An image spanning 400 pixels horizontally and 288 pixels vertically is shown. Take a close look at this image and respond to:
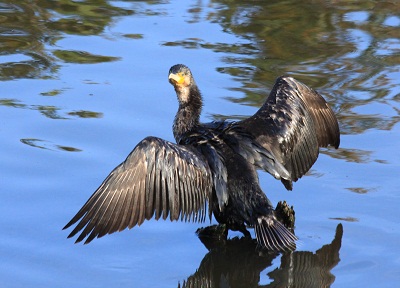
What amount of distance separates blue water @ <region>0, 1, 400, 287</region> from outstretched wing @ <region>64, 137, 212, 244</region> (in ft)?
0.75

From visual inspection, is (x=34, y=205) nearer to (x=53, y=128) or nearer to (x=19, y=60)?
(x=53, y=128)

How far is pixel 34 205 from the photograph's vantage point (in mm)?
7359

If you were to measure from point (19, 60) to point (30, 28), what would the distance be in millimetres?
1099

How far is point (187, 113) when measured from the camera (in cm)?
794

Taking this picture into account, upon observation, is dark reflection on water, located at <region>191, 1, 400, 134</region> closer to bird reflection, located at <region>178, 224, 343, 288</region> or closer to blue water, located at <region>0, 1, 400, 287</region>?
blue water, located at <region>0, 1, 400, 287</region>

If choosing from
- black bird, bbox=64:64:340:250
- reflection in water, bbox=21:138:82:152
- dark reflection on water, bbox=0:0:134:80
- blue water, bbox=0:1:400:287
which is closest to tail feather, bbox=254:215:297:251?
black bird, bbox=64:64:340:250

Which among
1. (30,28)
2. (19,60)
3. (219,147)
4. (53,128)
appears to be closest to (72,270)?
(219,147)

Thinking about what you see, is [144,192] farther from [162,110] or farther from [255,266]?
[162,110]

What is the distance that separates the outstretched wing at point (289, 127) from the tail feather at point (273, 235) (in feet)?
1.75

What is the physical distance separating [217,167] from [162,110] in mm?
1973

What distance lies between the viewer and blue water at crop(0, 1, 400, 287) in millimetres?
6797

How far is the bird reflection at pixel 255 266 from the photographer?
6.61 m

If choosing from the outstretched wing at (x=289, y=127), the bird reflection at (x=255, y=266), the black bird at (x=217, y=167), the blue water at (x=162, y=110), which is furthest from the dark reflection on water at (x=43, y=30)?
the bird reflection at (x=255, y=266)

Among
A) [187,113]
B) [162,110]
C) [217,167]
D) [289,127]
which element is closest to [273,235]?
[217,167]
